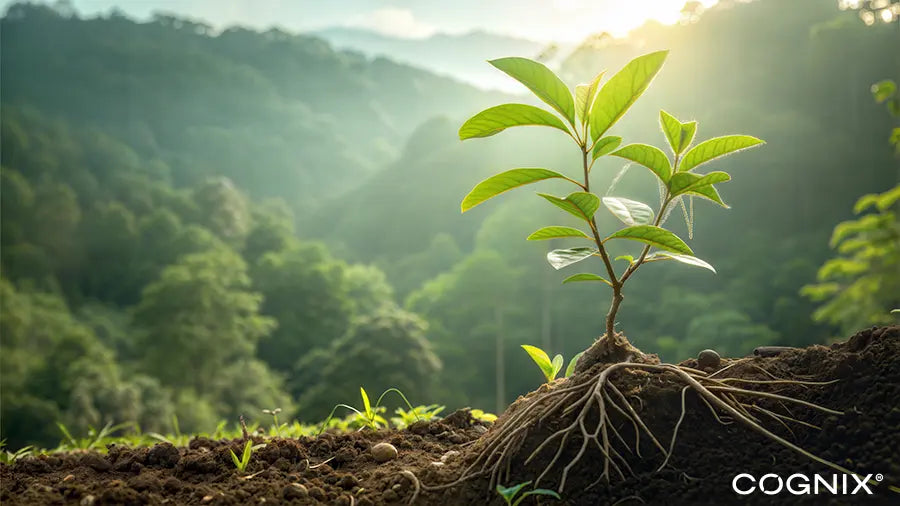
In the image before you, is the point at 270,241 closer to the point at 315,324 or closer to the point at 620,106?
the point at 315,324

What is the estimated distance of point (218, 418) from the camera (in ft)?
79.6

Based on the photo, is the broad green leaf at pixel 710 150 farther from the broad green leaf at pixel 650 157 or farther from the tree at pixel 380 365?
the tree at pixel 380 365

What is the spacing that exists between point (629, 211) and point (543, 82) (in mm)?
296

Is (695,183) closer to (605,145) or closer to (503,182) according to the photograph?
(605,145)

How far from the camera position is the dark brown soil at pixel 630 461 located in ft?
3.68

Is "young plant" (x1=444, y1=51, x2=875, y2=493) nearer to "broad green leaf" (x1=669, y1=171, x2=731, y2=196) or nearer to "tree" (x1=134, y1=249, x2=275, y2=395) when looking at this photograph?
"broad green leaf" (x1=669, y1=171, x2=731, y2=196)

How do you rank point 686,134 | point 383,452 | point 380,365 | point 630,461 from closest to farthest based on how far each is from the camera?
point 630,461
point 686,134
point 383,452
point 380,365

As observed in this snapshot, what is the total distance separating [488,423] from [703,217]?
3172 centimetres

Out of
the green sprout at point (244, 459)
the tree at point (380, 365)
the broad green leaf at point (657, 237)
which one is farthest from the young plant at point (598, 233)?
the tree at point (380, 365)

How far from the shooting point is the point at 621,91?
4.00ft

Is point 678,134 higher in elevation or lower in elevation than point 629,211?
higher

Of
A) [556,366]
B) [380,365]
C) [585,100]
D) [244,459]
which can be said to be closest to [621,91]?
[585,100]

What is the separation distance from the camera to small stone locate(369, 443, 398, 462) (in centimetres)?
143

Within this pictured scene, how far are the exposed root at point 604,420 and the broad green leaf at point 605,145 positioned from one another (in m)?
0.42
